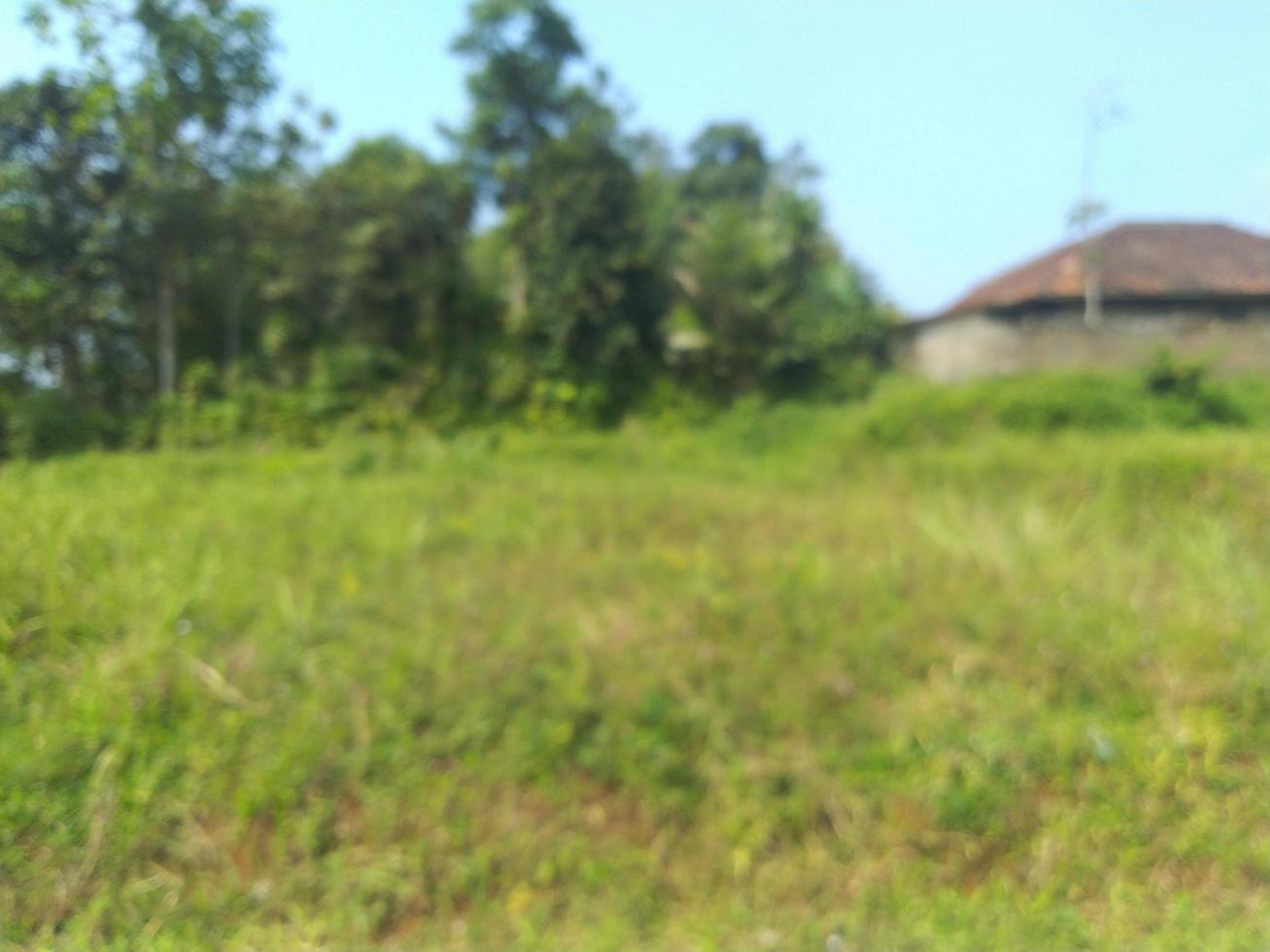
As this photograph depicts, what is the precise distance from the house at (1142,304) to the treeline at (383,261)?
2468 mm

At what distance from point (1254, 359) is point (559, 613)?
11629 mm

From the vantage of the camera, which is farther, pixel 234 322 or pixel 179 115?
pixel 234 322

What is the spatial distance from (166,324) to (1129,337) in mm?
11859

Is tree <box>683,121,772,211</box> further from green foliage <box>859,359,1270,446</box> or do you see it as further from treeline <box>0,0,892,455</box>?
green foliage <box>859,359,1270,446</box>

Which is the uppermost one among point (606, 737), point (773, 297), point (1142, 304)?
point (773, 297)

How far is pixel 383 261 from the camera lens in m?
10.3

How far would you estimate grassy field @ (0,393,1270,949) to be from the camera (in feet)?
8.43

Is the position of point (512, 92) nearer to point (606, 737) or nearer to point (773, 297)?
point (773, 297)

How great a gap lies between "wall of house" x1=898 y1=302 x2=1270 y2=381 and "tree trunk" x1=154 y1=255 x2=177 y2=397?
10.5m

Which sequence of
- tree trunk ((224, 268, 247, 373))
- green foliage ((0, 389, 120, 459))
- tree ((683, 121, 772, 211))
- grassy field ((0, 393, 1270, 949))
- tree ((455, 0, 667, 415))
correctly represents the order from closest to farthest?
grassy field ((0, 393, 1270, 949)) < green foliage ((0, 389, 120, 459)) < tree trunk ((224, 268, 247, 373)) < tree ((455, 0, 667, 415)) < tree ((683, 121, 772, 211))

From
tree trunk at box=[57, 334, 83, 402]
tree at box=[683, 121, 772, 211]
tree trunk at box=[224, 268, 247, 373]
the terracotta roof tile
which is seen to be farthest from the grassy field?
tree at box=[683, 121, 772, 211]

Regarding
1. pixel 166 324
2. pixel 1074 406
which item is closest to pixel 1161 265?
pixel 1074 406

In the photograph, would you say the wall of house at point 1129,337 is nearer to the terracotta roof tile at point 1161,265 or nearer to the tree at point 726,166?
the terracotta roof tile at point 1161,265

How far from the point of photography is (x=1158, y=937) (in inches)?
96.7
